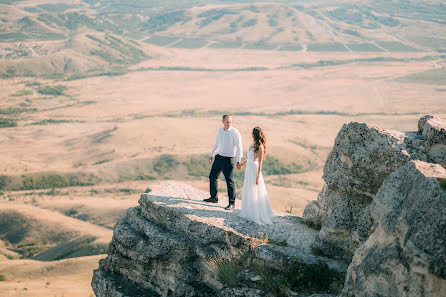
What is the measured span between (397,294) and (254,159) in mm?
5377

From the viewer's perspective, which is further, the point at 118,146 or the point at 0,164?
the point at 118,146

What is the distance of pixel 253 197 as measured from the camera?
1228cm

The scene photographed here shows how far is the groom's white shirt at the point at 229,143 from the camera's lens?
41.4 ft

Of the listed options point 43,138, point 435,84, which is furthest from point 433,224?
point 435,84

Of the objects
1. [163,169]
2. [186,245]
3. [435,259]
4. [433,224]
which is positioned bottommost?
[163,169]

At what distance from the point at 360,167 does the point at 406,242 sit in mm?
3225

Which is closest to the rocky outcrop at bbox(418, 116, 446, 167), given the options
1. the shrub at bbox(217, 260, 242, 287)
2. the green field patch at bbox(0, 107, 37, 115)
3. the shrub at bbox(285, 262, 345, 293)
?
the shrub at bbox(285, 262, 345, 293)

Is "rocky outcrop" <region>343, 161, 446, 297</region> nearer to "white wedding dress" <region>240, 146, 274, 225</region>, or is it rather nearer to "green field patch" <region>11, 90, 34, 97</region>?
"white wedding dress" <region>240, 146, 274, 225</region>

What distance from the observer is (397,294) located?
7.75 metres

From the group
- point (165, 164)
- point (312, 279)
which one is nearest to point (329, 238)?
point (312, 279)

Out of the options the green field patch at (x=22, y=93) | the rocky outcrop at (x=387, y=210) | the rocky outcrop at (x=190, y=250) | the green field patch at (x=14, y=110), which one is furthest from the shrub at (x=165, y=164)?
the green field patch at (x=22, y=93)

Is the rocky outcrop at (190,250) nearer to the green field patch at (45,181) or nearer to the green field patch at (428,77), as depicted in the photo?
the green field patch at (45,181)

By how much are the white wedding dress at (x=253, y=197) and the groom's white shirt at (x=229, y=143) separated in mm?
544

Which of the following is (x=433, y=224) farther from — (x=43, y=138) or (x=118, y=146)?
(x=43, y=138)
